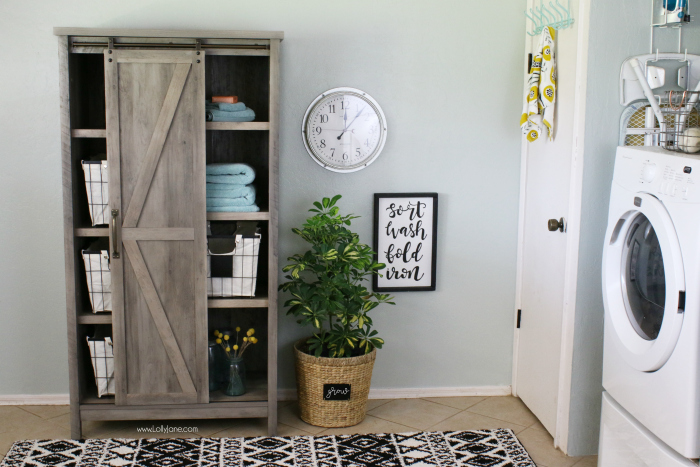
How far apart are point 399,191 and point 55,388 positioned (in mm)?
1853

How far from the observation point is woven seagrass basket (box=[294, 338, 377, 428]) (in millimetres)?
2969

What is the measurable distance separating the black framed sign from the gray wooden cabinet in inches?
23.5

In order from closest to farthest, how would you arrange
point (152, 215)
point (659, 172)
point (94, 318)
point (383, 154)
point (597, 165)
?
point (659, 172) < point (597, 165) < point (152, 215) < point (94, 318) < point (383, 154)

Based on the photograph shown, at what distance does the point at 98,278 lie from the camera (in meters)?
2.85

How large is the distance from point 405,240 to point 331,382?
759 millimetres

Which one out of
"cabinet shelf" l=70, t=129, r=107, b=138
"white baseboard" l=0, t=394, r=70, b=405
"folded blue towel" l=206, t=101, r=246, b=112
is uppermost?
"folded blue towel" l=206, t=101, r=246, b=112

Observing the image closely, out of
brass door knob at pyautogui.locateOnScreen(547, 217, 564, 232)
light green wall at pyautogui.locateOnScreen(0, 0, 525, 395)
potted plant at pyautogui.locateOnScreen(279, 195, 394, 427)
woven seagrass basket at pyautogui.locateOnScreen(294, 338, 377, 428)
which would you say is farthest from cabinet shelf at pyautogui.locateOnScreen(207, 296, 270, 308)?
brass door knob at pyautogui.locateOnScreen(547, 217, 564, 232)

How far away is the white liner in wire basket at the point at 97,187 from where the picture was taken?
2762 mm

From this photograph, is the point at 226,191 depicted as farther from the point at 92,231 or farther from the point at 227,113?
the point at 92,231

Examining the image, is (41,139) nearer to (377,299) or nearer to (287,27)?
(287,27)

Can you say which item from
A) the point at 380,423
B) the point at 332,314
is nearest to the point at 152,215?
the point at 332,314

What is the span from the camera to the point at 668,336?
2.07 meters

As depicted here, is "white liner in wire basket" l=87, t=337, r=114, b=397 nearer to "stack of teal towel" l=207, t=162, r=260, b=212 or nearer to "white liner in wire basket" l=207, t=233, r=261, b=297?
"white liner in wire basket" l=207, t=233, r=261, b=297

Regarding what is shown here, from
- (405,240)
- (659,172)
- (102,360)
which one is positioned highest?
(659,172)
